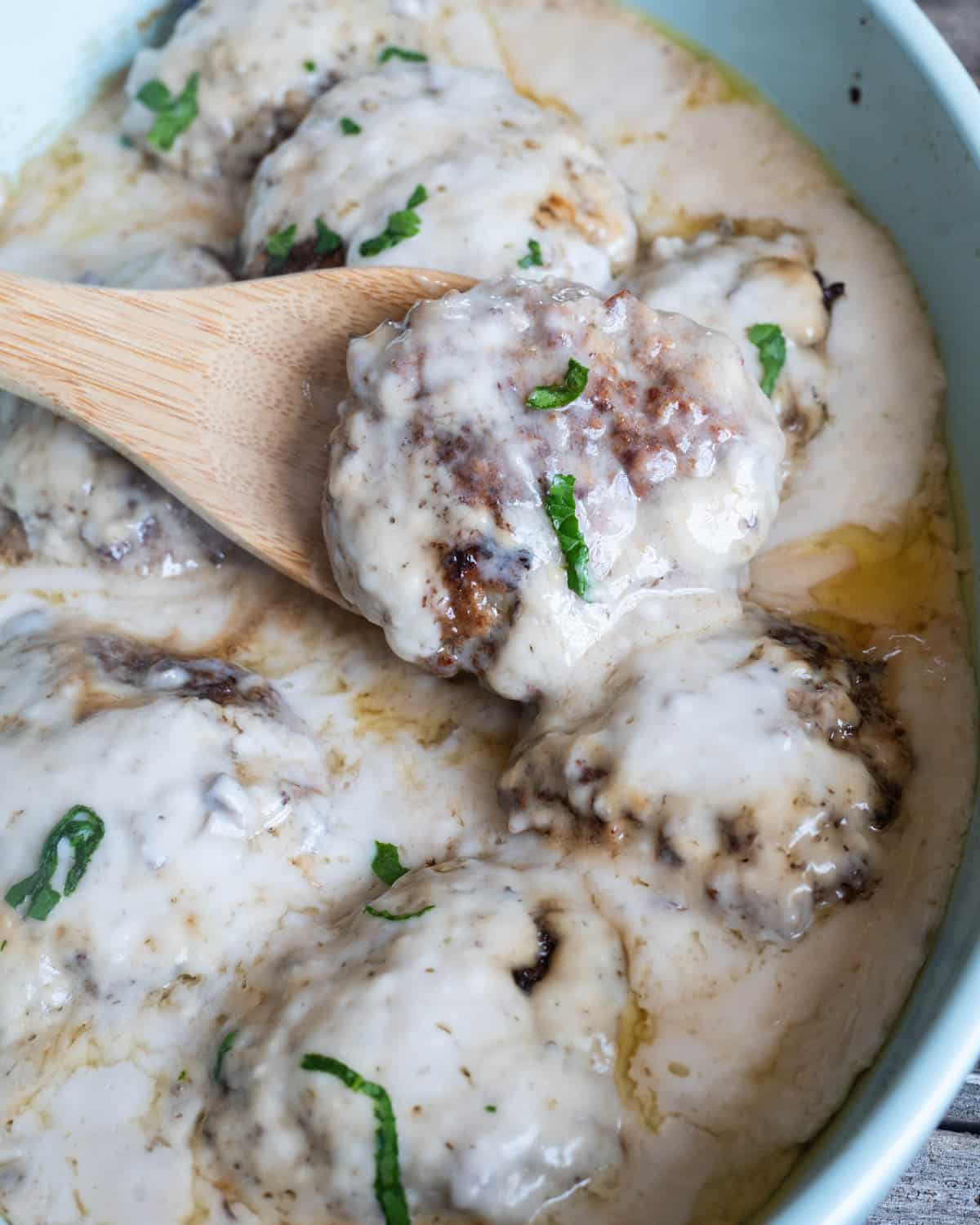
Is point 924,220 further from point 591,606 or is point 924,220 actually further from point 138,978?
point 138,978

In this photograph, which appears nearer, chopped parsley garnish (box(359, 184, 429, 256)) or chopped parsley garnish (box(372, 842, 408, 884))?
chopped parsley garnish (box(372, 842, 408, 884))

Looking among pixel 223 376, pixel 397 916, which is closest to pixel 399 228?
pixel 223 376

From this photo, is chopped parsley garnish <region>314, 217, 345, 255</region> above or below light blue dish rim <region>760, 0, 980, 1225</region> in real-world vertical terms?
below

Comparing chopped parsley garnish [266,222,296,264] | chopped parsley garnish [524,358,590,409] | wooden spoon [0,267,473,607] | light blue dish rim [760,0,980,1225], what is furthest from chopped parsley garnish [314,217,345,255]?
light blue dish rim [760,0,980,1225]

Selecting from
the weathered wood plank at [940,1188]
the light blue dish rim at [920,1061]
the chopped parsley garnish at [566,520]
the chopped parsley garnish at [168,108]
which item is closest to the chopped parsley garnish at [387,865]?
the chopped parsley garnish at [566,520]

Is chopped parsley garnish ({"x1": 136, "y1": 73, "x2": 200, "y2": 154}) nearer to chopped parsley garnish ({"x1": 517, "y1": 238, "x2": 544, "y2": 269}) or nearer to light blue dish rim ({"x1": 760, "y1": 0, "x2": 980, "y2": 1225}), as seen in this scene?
chopped parsley garnish ({"x1": 517, "y1": 238, "x2": 544, "y2": 269})

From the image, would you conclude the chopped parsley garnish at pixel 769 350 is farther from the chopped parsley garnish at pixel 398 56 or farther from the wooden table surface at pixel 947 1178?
the wooden table surface at pixel 947 1178

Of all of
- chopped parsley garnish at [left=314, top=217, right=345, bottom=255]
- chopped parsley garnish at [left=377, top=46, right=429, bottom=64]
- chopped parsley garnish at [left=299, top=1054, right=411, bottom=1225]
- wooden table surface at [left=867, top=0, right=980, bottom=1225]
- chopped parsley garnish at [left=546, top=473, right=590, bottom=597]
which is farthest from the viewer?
chopped parsley garnish at [left=377, top=46, right=429, bottom=64]
